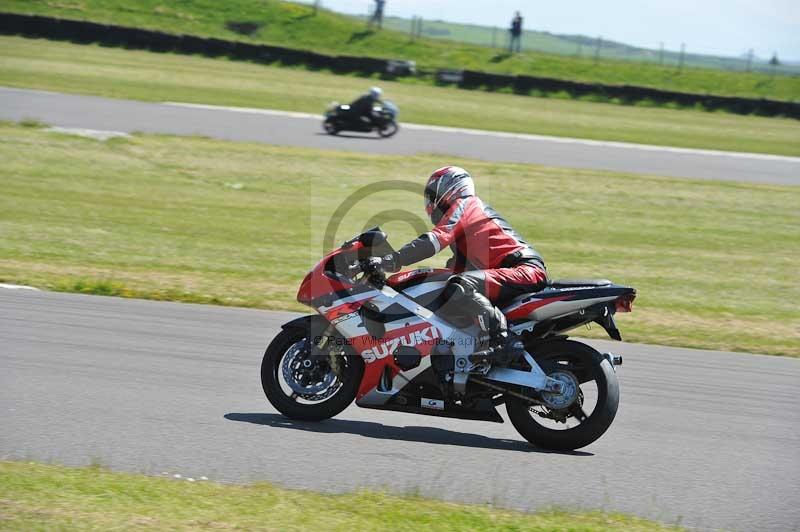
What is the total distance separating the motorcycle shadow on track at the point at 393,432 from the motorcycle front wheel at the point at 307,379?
0.09m

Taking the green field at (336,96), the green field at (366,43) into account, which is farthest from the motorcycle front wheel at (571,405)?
the green field at (366,43)

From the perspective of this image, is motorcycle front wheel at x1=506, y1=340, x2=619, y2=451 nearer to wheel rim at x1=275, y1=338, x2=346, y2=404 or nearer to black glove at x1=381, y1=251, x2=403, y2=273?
black glove at x1=381, y1=251, x2=403, y2=273

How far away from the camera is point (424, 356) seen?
6.64m

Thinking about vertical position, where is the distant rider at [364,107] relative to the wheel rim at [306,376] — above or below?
above

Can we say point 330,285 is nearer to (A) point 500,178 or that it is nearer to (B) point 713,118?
(A) point 500,178

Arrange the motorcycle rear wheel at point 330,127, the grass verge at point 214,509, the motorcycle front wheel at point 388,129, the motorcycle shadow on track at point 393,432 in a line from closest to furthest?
the grass verge at point 214,509
the motorcycle shadow on track at point 393,432
the motorcycle rear wheel at point 330,127
the motorcycle front wheel at point 388,129

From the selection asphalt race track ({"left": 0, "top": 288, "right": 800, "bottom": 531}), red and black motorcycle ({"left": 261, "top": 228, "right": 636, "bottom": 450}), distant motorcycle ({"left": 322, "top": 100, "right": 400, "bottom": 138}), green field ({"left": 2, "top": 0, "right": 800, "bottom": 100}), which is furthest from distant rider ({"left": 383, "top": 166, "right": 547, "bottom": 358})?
green field ({"left": 2, "top": 0, "right": 800, "bottom": 100})

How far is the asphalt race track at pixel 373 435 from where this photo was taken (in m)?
5.55

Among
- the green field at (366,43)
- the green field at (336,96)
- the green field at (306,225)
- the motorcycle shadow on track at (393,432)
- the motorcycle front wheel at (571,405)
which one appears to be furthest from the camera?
the green field at (366,43)

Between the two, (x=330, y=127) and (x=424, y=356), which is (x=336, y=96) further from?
(x=424, y=356)

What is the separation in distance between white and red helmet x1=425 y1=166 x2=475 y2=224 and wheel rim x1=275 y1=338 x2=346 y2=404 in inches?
47.6

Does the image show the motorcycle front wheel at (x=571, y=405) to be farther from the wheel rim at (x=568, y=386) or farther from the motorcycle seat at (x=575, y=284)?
the motorcycle seat at (x=575, y=284)

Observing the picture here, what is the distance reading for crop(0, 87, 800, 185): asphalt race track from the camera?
23547 millimetres

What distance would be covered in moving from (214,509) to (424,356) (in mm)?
2215
